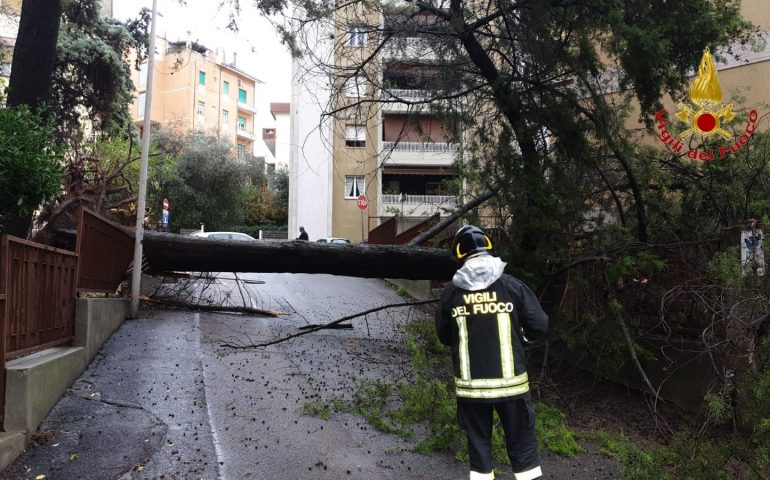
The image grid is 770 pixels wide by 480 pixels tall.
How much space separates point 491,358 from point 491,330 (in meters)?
0.16

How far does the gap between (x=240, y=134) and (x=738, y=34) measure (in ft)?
→ 197

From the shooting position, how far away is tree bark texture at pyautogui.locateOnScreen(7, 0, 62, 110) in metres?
7.84

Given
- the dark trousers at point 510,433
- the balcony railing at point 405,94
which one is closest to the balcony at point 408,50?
the balcony railing at point 405,94

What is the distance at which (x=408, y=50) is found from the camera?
329 inches

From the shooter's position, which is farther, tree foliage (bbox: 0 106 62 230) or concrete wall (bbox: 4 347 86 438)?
tree foliage (bbox: 0 106 62 230)

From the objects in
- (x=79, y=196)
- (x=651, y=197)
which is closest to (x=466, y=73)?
(x=651, y=197)

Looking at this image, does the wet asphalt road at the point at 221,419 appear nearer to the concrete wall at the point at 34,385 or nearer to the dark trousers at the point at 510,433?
the concrete wall at the point at 34,385

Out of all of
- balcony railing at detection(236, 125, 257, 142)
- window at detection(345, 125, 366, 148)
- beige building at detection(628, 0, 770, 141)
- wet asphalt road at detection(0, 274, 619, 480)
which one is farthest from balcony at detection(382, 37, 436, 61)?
balcony railing at detection(236, 125, 257, 142)

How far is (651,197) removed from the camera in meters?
7.30

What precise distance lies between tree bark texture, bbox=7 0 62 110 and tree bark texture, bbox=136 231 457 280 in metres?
2.86

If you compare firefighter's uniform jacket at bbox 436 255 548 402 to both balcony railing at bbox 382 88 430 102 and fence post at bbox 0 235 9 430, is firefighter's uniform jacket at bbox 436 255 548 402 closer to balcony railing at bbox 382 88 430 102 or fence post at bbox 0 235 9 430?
fence post at bbox 0 235 9 430

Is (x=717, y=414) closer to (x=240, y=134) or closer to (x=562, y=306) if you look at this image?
(x=562, y=306)

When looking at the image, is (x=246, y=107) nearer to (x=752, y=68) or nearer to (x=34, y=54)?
(x=752, y=68)

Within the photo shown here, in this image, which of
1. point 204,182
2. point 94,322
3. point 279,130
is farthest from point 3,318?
point 279,130
